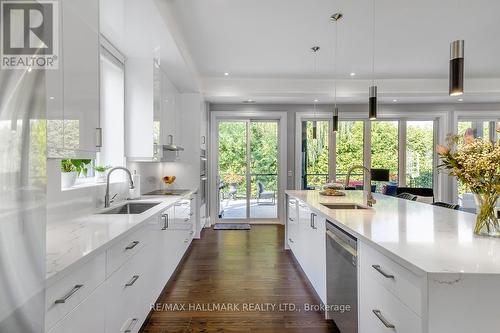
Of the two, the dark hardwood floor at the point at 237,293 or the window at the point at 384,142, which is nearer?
the dark hardwood floor at the point at 237,293

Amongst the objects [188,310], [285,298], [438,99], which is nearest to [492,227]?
[285,298]

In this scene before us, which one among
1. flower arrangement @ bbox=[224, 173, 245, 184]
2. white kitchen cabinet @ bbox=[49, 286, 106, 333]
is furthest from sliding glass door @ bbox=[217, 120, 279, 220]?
white kitchen cabinet @ bbox=[49, 286, 106, 333]

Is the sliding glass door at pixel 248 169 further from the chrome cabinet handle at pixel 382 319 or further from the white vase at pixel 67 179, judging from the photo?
the chrome cabinet handle at pixel 382 319

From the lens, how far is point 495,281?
0.96m

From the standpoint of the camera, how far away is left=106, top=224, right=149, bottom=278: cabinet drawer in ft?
4.77

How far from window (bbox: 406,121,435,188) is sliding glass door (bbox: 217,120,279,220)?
2983 mm

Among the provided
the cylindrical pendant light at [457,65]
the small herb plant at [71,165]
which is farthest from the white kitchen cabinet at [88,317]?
the cylindrical pendant light at [457,65]

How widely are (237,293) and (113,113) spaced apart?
2.35 metres

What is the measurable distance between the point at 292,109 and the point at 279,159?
3.71ft

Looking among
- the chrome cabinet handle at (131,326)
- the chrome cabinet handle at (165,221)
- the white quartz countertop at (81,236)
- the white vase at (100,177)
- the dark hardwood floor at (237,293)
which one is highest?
the white vase at (100,177)

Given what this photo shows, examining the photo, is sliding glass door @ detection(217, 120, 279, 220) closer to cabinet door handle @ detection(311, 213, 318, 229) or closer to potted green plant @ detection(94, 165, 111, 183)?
potted green plant @ detection(94, 165, 111, 183)

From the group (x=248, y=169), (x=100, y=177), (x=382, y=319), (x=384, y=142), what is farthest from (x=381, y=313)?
(x=384, y=142)

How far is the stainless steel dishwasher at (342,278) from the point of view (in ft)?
5.38

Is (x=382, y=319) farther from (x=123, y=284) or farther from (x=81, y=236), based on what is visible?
(x=81, y=236)
